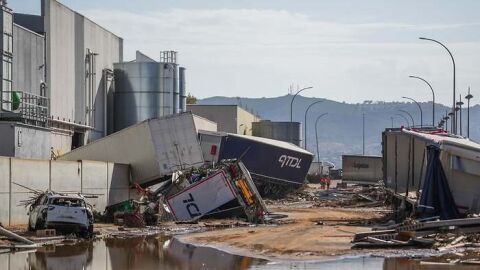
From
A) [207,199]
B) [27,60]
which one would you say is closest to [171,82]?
[27,60]

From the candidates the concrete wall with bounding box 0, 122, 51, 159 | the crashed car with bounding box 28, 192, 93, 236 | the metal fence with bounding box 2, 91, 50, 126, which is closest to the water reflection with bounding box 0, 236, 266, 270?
the crashed car with bounding box 28, 192, 93, 236

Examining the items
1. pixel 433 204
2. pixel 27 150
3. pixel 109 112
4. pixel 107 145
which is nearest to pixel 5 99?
pixel 27 150

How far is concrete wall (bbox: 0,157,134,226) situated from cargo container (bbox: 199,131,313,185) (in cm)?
1334

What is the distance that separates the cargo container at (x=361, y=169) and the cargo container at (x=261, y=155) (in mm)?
22970

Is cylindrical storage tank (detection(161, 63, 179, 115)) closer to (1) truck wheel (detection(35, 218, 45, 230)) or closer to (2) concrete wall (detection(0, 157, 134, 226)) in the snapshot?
(2) concrete wall (detection(0, 157, 134, 226))

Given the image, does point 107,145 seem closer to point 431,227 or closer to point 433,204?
point 433,204

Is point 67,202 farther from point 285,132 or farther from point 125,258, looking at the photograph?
point 285,132

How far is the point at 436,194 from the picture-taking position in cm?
3438

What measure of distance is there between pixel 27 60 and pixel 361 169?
1886 inches

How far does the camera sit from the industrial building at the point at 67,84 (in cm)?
4509

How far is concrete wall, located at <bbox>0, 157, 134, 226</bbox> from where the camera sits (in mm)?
34406

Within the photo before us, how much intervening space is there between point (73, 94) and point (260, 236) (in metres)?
33.3

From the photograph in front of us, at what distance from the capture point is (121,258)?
25016 mm

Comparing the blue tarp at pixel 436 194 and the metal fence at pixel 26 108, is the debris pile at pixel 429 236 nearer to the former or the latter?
the blue tarp at pixel 436 194
